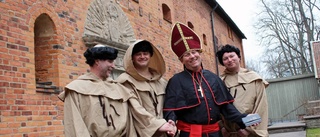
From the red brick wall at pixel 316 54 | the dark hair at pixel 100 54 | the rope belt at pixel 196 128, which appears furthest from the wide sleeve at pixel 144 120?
the red brick wall at pixel 316 54

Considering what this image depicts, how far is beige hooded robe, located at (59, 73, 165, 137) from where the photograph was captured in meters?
2.85

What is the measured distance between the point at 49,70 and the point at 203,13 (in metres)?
10.9

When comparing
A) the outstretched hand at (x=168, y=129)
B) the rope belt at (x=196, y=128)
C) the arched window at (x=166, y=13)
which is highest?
the arched window at (x=166, y=13)

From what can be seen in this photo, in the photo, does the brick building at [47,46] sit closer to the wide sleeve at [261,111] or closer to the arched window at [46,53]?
the arched window at [46,53]

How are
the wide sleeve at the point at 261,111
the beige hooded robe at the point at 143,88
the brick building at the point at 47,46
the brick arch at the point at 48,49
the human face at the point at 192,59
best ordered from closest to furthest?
the beige hooded robe at the point at 143,88
the human face at the point at 192,59
the wide sleeve at the point at 261,111
the brick building at the point at 47,46
the brick arch at the point at 48,49

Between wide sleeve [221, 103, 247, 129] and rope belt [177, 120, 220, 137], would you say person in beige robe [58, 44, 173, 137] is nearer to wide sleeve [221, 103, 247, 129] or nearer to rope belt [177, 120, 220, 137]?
rope belt [177, 120, 220, 137]

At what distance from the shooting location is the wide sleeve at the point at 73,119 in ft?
9.14

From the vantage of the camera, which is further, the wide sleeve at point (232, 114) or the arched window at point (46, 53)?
the arched window at point (46, 53)

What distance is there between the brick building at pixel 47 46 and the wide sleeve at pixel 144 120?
207 cm

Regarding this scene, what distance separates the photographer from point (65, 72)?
18.8 ft

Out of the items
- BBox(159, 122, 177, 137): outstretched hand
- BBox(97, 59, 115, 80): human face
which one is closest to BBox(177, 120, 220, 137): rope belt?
BBox(159, 122, 177, 137): outstretched hand

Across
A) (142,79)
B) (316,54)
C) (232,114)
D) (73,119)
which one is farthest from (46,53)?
(316,54)

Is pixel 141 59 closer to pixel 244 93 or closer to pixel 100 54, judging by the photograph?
pixel 100 54

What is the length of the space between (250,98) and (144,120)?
4.59 ft
